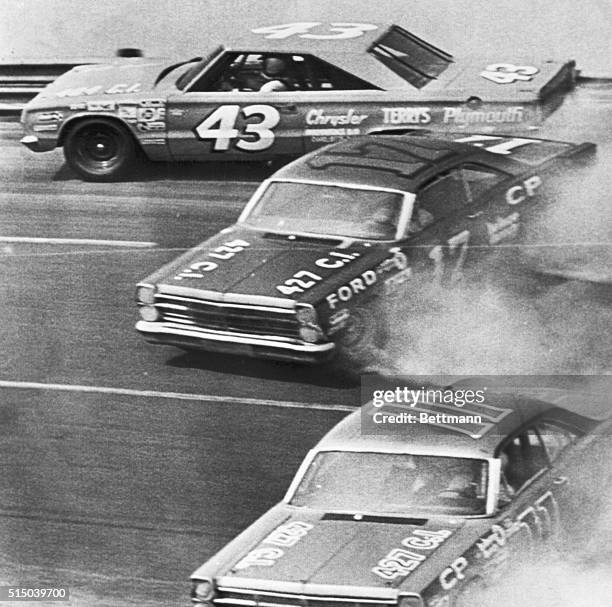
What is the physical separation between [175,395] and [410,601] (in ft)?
5.74

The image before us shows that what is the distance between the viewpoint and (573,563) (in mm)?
5039

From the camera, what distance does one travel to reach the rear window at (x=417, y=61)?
18.8 feet

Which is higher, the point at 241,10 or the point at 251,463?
the point at 241,10

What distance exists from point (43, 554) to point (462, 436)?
1.96 meters

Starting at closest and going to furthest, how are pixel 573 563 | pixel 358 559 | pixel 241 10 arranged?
pixel 358 559 < pixel 573 563 < pixel 241 10

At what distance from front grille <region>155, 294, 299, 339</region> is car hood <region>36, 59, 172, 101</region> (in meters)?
1.11

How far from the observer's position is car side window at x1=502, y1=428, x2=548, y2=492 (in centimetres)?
495

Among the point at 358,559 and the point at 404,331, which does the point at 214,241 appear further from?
the point at 358,559

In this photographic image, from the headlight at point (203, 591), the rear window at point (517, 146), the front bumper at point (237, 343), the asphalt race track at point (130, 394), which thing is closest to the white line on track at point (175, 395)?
the asphalt race track at point (130, 394)

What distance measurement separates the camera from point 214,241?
5957mm

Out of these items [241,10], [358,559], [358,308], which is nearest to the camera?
[358,559]

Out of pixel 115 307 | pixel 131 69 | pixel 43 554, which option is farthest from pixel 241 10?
pixel 43 554

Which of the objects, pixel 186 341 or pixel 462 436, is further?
pixel 186 341

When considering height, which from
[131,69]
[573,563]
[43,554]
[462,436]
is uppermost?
[131,69]
